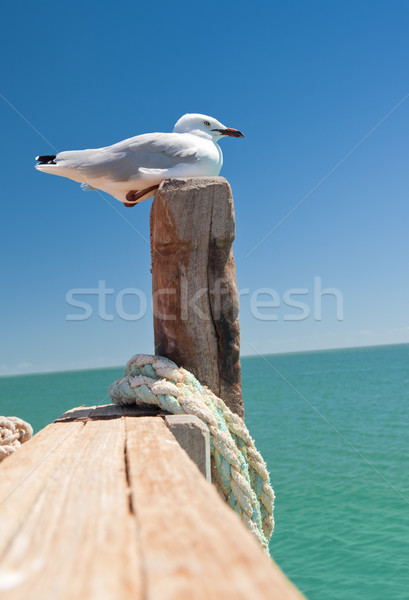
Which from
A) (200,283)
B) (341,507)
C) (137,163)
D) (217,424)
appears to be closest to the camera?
(217,424)

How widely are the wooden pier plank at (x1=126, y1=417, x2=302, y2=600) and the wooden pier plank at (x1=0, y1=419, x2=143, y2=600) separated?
2 cm

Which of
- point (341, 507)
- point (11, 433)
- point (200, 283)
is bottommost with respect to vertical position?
point (341, 507)

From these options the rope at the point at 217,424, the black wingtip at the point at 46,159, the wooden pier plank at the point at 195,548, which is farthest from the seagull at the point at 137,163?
the wooden pier plank at the point at 195,548

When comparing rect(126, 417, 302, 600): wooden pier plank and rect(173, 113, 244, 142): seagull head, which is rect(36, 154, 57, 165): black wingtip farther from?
rect(126, 417, 302, 600): wooden pier plank

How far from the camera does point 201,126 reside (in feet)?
10.2

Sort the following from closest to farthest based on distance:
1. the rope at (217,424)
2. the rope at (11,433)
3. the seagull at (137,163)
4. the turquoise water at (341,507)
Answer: the rope at (217,424)
the rope at (11,433)
the seagull at (137,163)
the turquoise water at (341,507)

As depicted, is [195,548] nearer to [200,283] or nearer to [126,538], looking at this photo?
[126,538]

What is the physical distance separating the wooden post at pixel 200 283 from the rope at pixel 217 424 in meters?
0.16

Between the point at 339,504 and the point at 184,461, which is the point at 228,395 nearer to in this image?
the point at 184,461

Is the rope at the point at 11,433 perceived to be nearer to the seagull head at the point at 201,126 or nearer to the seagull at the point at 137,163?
the seagull at the point at 137,163

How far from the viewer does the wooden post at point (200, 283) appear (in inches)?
99.0

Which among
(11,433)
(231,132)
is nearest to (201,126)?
(231,132)

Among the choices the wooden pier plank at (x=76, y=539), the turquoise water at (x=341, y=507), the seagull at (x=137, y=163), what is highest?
the seagull at (x=137, y=163)

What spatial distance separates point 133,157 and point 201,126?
1.88ft
